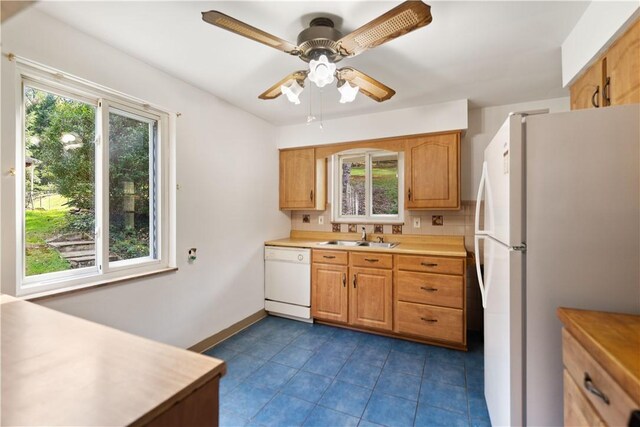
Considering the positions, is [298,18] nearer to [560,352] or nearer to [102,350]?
[102,350]

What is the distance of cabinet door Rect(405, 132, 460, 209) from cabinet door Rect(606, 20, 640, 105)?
1.38 metres

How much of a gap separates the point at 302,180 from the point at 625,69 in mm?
2716

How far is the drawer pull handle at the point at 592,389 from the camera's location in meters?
0.70

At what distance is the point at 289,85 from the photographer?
5.72ft

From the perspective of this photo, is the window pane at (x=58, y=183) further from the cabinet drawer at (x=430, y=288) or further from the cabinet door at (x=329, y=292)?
the cabinet drawer at (x=430, y=288)

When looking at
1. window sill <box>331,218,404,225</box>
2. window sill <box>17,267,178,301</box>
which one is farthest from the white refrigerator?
window sill <box>17,267,178,301</box>

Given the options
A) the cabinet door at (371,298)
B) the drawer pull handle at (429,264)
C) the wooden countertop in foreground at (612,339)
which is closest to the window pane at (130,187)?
the cabinet door at (371,298)

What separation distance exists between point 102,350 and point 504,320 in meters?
1.50

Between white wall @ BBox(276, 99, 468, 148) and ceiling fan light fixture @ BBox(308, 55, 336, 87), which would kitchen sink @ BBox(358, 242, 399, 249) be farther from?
ceiling fan light fixture @ BBox(308, 55, 336, 87)

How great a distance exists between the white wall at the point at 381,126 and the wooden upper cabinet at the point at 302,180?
149mm

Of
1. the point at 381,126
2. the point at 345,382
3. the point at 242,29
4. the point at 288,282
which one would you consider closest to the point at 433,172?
the point at 381,126

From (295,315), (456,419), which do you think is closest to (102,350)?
(456,419)

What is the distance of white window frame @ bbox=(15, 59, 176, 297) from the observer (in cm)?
146

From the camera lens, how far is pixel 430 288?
2520 millimetres
